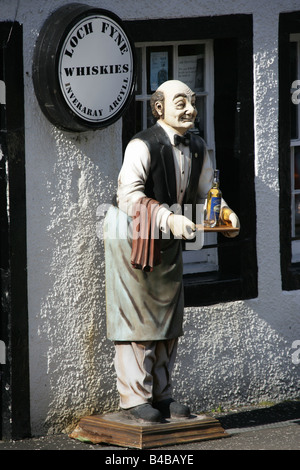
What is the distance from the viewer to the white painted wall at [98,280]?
7758 mm

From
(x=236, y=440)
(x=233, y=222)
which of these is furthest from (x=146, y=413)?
(x=233, y=222)

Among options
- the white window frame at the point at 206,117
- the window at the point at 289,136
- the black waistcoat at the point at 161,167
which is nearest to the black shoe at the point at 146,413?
the black waistcoat at the point at 161,167

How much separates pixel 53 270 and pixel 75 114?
1045mm

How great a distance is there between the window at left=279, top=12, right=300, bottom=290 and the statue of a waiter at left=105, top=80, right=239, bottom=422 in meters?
→ 1.30

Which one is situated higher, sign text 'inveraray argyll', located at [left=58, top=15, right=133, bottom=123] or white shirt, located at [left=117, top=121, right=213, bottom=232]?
sign text 'inveraray argyll', located at [left=58, top=15, right=133, bottom=123]

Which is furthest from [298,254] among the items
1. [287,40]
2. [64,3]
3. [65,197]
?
[64,3]

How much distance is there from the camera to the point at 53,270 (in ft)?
25.7

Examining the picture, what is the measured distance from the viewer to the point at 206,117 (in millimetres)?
8734

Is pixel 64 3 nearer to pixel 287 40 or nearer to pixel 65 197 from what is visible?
pixel 65 197

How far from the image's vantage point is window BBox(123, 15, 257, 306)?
847 centimetres

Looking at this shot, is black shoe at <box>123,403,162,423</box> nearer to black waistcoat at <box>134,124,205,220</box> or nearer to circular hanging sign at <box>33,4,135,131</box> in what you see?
black waistcoat at <box>134,124,205,220</box>
